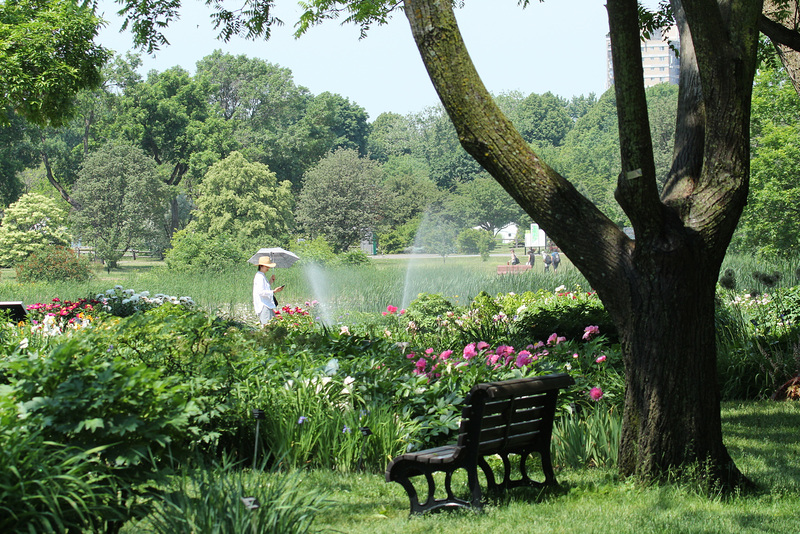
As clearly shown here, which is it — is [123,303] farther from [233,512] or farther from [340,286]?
[233,512]

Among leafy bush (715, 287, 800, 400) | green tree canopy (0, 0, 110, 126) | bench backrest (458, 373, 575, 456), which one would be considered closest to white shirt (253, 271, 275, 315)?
green tree canopy (0, 0, 110, 126)

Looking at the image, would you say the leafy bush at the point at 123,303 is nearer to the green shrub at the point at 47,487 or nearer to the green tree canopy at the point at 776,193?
the green shrub at the point at 47,487

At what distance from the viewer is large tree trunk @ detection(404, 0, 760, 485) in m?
4.24

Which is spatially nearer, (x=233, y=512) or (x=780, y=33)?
(x=233, y=512)

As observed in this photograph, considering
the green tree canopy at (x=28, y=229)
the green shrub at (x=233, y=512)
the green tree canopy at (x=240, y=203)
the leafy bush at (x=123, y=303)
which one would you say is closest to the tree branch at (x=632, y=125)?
the green shrub at (x=233, y=512)

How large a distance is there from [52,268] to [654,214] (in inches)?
832

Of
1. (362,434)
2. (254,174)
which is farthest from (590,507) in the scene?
(254,174)

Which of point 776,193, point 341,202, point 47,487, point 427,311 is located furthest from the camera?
point 341,202

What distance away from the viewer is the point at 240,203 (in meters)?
40.0

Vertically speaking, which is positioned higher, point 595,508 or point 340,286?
point 340,286

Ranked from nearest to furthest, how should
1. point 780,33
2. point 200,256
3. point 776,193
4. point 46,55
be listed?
point 780,33 < point 46,55 < point 776,193 < point 200,256

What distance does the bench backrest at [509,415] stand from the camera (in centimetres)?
409

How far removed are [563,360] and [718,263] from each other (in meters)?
2.54

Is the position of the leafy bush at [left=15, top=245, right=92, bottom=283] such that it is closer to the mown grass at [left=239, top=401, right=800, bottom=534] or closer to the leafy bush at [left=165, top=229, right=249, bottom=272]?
the leafy bush at [left=165, top=229, right=249, bottom=272]
